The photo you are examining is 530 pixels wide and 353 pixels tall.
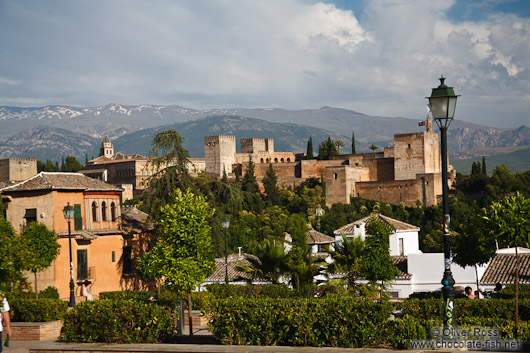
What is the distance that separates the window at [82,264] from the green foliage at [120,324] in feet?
41.7

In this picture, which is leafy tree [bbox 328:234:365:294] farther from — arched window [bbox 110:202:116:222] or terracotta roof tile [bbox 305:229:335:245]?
terracotta roof tile [bbox 305:229:335:245]

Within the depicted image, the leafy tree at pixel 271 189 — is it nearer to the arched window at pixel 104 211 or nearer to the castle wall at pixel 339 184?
the castle wall at pixel 339 184

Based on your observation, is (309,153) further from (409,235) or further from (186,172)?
(186,172)

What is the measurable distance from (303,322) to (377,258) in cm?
981

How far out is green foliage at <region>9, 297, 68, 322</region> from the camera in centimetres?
1539

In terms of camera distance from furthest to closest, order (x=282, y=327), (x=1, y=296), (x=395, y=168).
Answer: (x=395, y=168) < (x=1, y=296) < (x=282, y=327)

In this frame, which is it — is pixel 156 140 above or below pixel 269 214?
above

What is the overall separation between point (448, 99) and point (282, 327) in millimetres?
4572

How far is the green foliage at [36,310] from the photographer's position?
1539 cm

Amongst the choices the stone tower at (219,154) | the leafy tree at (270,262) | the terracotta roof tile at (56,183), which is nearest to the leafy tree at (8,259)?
the terracotta roof tile at (56,183)

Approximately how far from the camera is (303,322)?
1156 centimetres

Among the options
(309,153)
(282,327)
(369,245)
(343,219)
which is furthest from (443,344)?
(309,153)

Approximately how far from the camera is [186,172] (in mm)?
29391

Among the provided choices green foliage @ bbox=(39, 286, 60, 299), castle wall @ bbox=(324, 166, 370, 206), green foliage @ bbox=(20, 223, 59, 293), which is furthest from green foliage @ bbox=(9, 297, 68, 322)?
castle wall @ bbox=(324, 166, 370, 206)
